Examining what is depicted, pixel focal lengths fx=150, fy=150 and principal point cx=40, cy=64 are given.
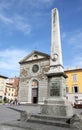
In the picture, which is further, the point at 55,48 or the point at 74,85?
the point at 74,85

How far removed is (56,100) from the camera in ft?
26.1

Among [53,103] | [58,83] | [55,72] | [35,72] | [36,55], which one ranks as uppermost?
[36,55]

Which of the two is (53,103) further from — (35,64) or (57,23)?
(35,64)

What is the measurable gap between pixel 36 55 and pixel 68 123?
35.5 m

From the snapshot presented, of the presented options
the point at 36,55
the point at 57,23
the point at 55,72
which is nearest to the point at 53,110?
the point at 55,72

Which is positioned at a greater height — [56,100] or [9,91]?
[56,100]

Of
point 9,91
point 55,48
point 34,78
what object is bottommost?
point 9,91

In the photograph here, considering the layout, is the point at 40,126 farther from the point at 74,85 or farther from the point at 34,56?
the point at 34,56

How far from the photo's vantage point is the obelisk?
759cm

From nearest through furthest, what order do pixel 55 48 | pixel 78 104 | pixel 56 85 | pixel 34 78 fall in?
pixel 56 85 < pixel 55 48 < pixel 78 104 < pixel 34 78

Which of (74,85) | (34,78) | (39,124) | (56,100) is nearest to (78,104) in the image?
(74,85)

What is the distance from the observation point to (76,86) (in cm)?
3906

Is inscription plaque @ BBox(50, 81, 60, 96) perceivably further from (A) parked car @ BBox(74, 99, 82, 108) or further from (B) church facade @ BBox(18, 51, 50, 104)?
(B) church facade @ BBox(18, 51, 50, 104)

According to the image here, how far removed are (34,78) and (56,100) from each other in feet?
102
